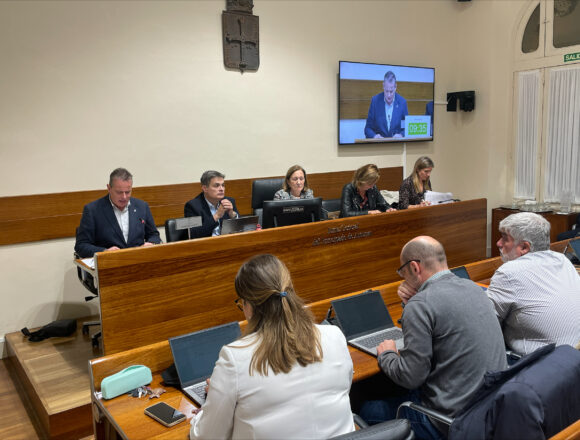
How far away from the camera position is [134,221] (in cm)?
372

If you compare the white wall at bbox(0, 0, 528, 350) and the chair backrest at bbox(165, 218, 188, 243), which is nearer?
the chair backrest at bbox(165, 218, 188, 243)

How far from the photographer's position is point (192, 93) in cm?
475

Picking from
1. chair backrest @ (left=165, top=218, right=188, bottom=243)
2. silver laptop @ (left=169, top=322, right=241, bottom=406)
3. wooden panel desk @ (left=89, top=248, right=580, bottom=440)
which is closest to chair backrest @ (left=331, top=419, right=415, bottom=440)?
wooden panel desk @ (left=89, top=248, right=580, bottom=440)

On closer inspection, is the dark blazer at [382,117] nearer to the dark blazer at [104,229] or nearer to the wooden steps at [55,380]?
the dark blazer at [104,229]

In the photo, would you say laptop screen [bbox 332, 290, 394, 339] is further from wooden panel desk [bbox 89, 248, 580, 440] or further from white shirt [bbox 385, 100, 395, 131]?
white shirt [bbox 385, 100, 395, 131]

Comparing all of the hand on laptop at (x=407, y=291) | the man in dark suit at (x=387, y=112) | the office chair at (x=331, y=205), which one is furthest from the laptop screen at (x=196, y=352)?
the man in dark suit at (x=387, y=112)

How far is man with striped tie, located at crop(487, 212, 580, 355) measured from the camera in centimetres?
207

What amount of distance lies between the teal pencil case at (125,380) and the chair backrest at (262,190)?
2584mm

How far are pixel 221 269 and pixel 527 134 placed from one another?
479 centimetres

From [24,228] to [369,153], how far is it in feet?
12.5

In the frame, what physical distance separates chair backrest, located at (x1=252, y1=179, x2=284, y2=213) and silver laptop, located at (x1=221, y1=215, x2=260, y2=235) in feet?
3.47

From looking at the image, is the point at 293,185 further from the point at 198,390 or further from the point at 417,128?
the point at 417,128

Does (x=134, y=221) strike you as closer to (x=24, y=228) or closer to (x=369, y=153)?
(x=24, y=228)

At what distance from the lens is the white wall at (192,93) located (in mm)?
3977
